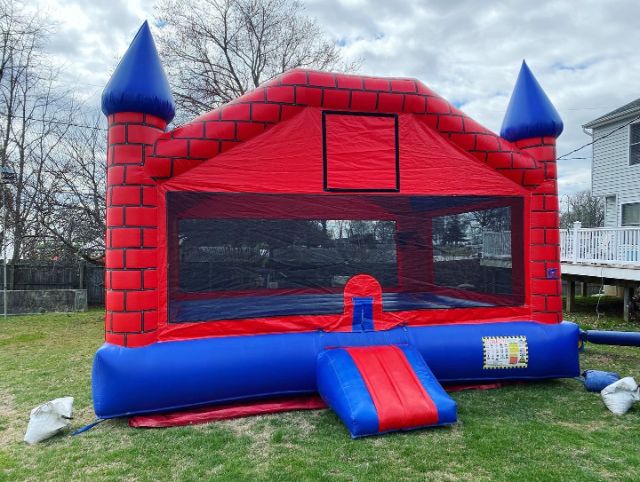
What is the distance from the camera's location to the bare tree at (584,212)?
33281 millimetres

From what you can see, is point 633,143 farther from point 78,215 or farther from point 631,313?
point 78,215

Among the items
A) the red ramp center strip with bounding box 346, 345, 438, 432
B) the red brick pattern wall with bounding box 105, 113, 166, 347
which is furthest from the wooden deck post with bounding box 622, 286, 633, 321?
the red brick pattern wall with bounding box 105, 113, 166, 347

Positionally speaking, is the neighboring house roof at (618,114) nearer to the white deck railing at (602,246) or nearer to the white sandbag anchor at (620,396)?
the white deck railing at (602,246)

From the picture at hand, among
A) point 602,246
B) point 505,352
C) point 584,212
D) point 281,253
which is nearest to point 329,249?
point 281,253

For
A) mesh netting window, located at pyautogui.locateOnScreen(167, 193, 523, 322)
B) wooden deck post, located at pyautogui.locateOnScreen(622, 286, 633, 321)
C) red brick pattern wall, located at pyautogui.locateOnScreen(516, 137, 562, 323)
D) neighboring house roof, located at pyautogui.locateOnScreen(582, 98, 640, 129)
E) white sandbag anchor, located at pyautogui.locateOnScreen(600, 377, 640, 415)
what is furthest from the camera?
neighboring house roof, located at pyautogui.locateOnScreen(582, 98, 640, 129)

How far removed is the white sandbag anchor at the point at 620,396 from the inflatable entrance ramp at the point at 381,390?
1.33m

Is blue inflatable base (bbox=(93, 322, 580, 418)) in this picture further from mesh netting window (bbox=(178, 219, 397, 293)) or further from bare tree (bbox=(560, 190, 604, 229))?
bare tree (bbox=(560, 190, 604, 229))

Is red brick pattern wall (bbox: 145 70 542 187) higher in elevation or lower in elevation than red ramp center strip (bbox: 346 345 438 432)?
higher

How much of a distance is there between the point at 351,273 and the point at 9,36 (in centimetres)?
1102

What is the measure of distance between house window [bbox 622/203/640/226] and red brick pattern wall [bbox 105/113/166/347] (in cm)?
1235

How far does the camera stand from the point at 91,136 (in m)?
11.9

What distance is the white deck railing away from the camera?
857 cm

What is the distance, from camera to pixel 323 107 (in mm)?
4172

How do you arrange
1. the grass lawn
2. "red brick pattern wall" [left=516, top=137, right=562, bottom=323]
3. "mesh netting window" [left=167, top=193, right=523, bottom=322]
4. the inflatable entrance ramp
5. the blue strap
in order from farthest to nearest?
1. "red brick pattern wall" [left=516, top=137, right=562, bottom=323]
2. "mesh netting window" [left=167, top=193, right=523, bottom=322]
3. the blue strap
4. the inflatable entrance ramp
5. the grass lawn
